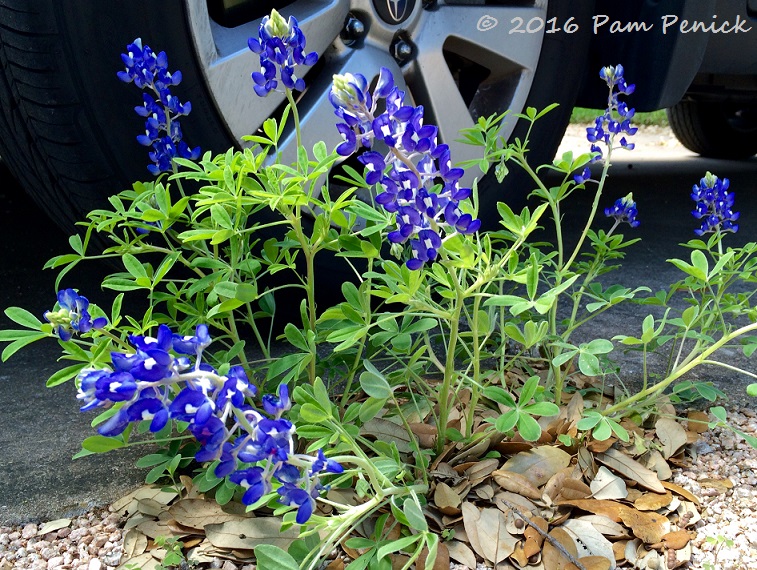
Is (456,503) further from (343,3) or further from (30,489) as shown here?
(343,3)

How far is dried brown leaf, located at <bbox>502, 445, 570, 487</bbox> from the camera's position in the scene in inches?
53.6

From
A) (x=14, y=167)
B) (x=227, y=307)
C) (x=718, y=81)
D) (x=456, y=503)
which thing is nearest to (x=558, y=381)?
(x=456, y=503)

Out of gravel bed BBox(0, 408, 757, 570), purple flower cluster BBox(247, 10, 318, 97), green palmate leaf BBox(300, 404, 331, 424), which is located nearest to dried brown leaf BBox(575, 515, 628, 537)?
gravel bed BBox(0, 408, 757, 570)

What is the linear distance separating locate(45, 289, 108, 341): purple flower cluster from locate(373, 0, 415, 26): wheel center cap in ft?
3.93

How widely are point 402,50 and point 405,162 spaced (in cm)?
117

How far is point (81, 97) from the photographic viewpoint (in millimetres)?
1617

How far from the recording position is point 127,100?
167 centimetres

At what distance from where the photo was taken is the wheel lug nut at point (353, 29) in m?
1.97

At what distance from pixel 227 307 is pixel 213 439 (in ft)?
1.35

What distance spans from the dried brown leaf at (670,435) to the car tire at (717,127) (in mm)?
4186

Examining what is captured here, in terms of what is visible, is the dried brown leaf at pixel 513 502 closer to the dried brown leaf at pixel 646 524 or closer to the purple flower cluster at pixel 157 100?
the dried brown leaf at pixel 646 524

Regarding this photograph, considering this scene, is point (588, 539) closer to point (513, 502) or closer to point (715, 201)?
point (513, 502)

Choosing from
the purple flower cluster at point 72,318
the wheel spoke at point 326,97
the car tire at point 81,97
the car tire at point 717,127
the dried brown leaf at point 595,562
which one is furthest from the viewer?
the car tire at point 717,127

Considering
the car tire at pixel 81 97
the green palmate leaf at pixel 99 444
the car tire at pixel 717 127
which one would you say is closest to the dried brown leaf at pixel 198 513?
the green palmate leaf at pixel 99 444
